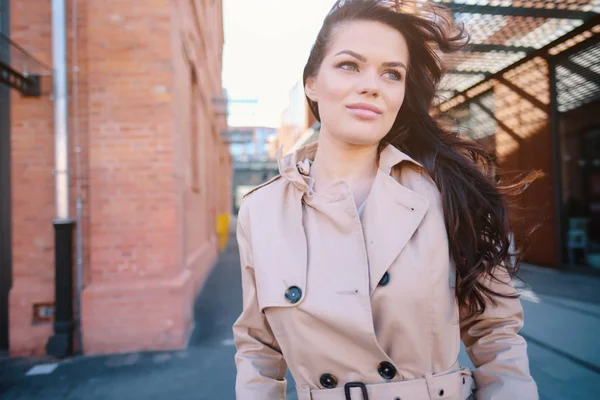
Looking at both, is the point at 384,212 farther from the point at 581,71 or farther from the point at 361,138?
the point at 581,71

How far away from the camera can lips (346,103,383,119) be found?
136 centimetres

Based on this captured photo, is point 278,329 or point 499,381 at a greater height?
point 278,329

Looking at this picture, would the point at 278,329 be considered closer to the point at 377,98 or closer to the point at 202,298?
the point at 377,98

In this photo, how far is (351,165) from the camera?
4.99 feet

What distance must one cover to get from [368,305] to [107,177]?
384cm

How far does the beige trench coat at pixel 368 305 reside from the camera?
3.97ft

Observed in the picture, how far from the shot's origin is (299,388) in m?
1.35

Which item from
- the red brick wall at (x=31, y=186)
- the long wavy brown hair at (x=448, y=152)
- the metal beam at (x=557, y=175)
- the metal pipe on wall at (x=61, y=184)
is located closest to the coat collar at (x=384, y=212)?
the long wavy brown hair at (x=448, y=152)

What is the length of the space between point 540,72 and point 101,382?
991 centimetres

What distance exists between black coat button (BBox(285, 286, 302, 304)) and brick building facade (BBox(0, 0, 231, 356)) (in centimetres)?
331

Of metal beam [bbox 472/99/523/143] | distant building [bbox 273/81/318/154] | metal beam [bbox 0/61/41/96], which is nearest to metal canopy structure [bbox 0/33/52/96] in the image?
metal beam [bbox 0/61/41/96]

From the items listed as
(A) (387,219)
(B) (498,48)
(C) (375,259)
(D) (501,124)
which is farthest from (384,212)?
(D) (501,124)

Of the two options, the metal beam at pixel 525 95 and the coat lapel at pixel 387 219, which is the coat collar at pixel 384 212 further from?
the metal beam at pixel 525 95

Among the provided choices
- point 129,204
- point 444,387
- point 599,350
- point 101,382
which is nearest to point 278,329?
point 444,387
